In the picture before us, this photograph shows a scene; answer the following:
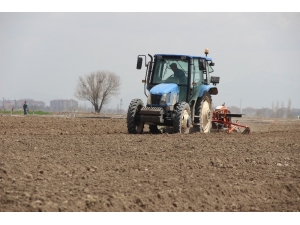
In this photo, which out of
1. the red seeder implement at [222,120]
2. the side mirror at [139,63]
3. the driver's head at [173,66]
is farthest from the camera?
the red seeder implement at [222,120]

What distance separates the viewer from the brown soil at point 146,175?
718cm

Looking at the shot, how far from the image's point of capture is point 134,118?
49.1 feet

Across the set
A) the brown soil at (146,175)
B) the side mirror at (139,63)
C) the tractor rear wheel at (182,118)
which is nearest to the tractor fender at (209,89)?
the tractor rear wheel at (182,118)

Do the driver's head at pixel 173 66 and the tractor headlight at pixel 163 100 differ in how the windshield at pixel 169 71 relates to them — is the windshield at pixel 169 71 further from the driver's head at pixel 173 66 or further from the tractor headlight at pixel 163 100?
the tractor headlight at pixel 163 100

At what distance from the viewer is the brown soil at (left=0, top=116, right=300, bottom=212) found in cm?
718

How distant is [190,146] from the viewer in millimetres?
11969

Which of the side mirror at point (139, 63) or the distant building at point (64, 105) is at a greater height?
the side mirror at point (139, 63)

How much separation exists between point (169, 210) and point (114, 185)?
1.13 metres

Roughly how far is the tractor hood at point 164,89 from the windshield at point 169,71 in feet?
1.15

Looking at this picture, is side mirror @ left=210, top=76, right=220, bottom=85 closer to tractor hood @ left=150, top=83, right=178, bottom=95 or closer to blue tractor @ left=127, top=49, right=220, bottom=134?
blue tractor @ left=127, top=49, right=220, bottom=134

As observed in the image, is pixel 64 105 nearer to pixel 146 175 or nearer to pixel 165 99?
pixel 165 99

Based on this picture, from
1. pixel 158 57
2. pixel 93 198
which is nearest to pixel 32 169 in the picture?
pixel 93 198

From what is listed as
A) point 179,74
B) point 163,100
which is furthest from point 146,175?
point 179,74

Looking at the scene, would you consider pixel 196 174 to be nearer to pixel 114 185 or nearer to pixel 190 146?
pixel 114 185
